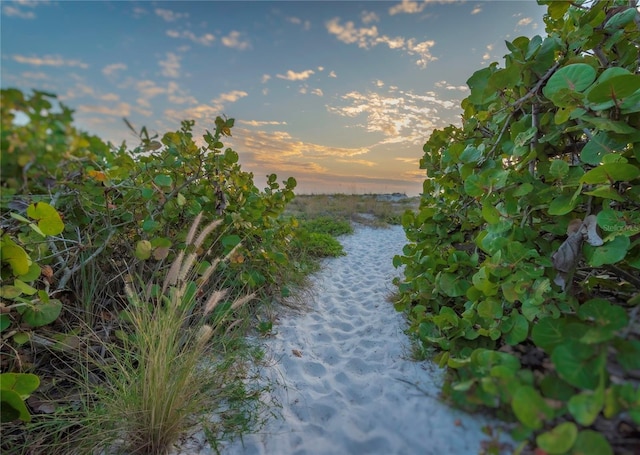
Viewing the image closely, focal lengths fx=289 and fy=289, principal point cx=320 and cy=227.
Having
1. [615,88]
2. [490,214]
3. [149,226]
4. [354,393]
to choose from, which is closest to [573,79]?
[615,88]

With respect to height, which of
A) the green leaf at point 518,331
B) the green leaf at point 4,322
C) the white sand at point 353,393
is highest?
the green leaf at point 518,331

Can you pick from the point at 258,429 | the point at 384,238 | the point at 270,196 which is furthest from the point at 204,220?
the point at 384,238

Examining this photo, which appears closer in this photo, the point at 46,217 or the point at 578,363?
the point at 578,363

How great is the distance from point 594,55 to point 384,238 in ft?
23.0

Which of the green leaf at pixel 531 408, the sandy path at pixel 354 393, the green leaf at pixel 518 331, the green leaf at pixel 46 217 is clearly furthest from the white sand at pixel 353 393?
the green leaf at pixel 46 217

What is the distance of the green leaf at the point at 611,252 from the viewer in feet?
3.50

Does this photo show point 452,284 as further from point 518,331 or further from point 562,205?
point 562,205

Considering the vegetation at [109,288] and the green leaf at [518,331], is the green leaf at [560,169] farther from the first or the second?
the vegetation at [109,288]

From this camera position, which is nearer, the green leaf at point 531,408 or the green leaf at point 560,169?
the green leaf at point 531,408

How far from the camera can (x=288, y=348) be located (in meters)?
2.42

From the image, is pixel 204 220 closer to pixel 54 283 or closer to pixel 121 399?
pixel 54 283

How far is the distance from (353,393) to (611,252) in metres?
1.48

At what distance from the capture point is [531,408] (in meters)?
0.74

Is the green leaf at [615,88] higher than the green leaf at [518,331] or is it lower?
higher
